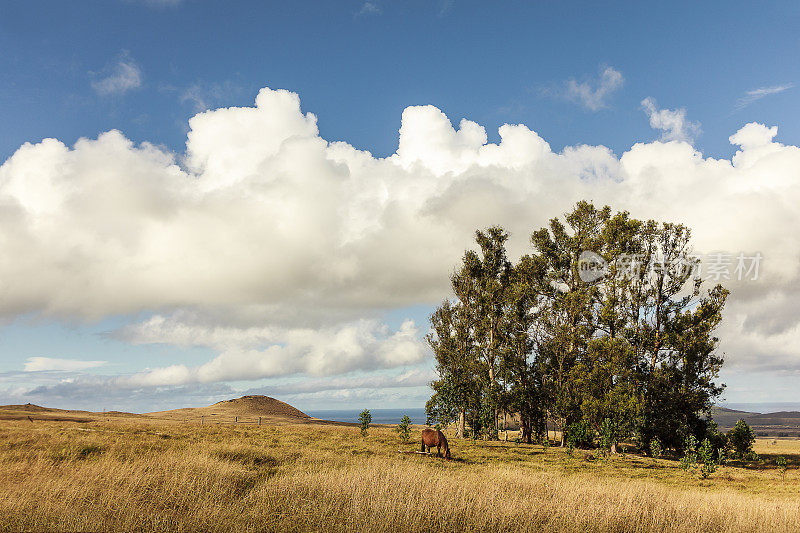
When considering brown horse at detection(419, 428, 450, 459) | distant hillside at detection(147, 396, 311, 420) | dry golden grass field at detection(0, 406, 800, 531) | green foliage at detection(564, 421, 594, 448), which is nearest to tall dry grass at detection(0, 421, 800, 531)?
dry golden grass field at detection(0, 406, 800, 531)

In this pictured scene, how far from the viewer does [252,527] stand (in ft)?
36.4

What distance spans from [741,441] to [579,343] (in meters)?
14.3

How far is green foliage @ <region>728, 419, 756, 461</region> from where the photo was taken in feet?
123

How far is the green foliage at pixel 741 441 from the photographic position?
3739 cm

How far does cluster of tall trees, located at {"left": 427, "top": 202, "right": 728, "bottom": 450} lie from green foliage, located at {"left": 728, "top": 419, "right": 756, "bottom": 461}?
6.97 feet

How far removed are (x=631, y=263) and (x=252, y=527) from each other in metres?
36.4

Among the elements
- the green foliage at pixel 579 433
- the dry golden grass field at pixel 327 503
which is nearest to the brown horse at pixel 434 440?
the dry golden grass field at pixel 327 503

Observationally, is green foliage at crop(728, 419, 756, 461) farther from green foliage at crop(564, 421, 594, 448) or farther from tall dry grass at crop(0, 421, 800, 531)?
tall dry grass at crop(0, 421, 800, 531)

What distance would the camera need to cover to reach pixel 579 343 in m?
39.0

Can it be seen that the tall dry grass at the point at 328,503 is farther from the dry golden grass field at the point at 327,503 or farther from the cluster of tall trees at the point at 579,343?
the cluster of tall trees at the point at 579,343

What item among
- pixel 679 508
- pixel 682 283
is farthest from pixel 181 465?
pixel 682 283

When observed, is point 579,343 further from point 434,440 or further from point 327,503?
point 327,503

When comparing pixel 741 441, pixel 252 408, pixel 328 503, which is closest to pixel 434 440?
pixel 328 503

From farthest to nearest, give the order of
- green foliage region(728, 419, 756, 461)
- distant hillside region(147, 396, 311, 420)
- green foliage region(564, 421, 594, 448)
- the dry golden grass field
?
distant hillside region(147, 396, 311, 420), green foliage region(728, 419, 756, 461), green foliage region(564, 421, 594, 448), the dry golden grass field
